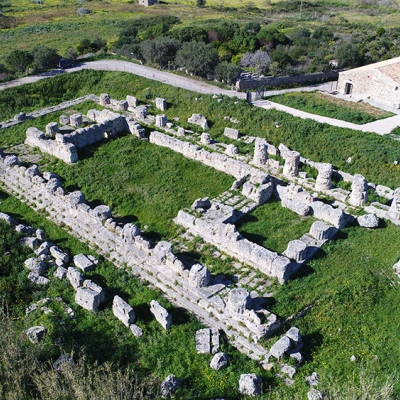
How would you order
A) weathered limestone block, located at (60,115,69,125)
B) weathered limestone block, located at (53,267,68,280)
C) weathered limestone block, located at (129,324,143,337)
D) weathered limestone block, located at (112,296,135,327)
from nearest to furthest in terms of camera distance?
weathered limestone block, located at (129,324,143,337), weathered limestone block, located at (112,296,135,327), weathered limestone block, located at (53,267,68,280), weathered limestone block, located at (60,115,69,125)

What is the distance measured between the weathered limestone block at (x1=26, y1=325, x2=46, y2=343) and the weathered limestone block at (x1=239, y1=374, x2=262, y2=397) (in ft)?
23.8

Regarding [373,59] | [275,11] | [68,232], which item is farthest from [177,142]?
[275,11]

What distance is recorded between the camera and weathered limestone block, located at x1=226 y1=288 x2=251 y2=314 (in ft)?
54.1

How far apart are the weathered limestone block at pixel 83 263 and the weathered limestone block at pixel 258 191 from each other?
9140mm

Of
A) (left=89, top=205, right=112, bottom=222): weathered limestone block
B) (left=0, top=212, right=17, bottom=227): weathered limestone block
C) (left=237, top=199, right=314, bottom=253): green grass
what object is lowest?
(left=237, top=199, right=314, bottom=253): green grass

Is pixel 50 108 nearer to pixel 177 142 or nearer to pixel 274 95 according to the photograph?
pixel 177 142

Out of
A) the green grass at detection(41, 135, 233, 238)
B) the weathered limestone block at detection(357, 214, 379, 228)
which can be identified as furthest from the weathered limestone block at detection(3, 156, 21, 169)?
the weathered limestone block at detection(357, 214, 379, 228)

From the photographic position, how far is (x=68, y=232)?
2202 cm

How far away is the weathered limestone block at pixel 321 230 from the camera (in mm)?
20367

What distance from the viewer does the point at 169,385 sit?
14141 millimetres

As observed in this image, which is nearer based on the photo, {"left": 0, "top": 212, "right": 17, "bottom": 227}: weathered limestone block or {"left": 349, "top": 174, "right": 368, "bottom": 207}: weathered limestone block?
{"left": 0, "top": 212, "right": 17, "bottom": 227}: weathered limestone block

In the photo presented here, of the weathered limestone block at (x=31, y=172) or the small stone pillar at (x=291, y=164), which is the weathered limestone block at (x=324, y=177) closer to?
the small stone pillar at (x=291, y=164)

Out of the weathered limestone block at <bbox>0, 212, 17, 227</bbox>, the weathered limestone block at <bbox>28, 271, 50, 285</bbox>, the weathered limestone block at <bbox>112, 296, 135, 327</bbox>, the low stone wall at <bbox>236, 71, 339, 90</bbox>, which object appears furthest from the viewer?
the low stone wall at <bbox>236, 71, 339, 90</bbox>

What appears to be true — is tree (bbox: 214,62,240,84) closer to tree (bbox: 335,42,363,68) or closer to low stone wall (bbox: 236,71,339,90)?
low stone wall (bbox: 236,71,339,90)
